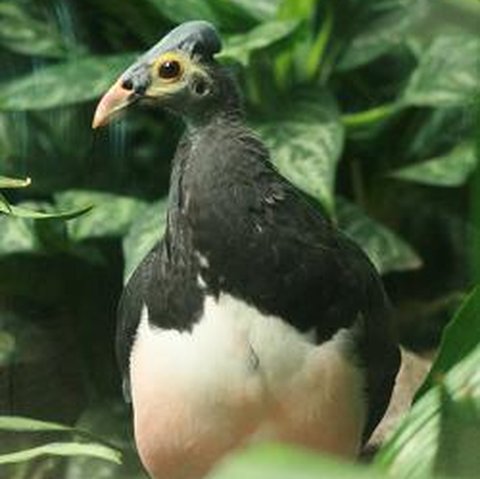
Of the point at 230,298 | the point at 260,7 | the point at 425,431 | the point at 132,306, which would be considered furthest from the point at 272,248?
the point at 260,7

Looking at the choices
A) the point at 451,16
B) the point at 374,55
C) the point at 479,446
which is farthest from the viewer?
the point at 374,55

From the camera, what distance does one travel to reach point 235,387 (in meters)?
1.31

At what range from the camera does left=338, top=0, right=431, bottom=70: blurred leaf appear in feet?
6.75

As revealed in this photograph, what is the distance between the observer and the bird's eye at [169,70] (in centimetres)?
134

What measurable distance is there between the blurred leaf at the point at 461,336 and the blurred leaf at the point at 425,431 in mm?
114

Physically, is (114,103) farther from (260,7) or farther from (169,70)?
(260,7)

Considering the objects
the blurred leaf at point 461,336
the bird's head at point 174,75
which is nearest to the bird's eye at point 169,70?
the bird's head at point 174,75

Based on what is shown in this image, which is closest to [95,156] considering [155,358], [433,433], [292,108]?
[292,108]

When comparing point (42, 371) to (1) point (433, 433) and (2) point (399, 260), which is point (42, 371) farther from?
(1) point (433, 433)

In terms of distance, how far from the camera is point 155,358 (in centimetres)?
135

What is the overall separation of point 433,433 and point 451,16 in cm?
95

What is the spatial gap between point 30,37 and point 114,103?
671mm

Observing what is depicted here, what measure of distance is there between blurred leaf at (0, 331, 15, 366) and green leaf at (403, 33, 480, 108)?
634mm

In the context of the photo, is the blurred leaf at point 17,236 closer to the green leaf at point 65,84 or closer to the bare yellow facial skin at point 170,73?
the green leaf at point 65,84
